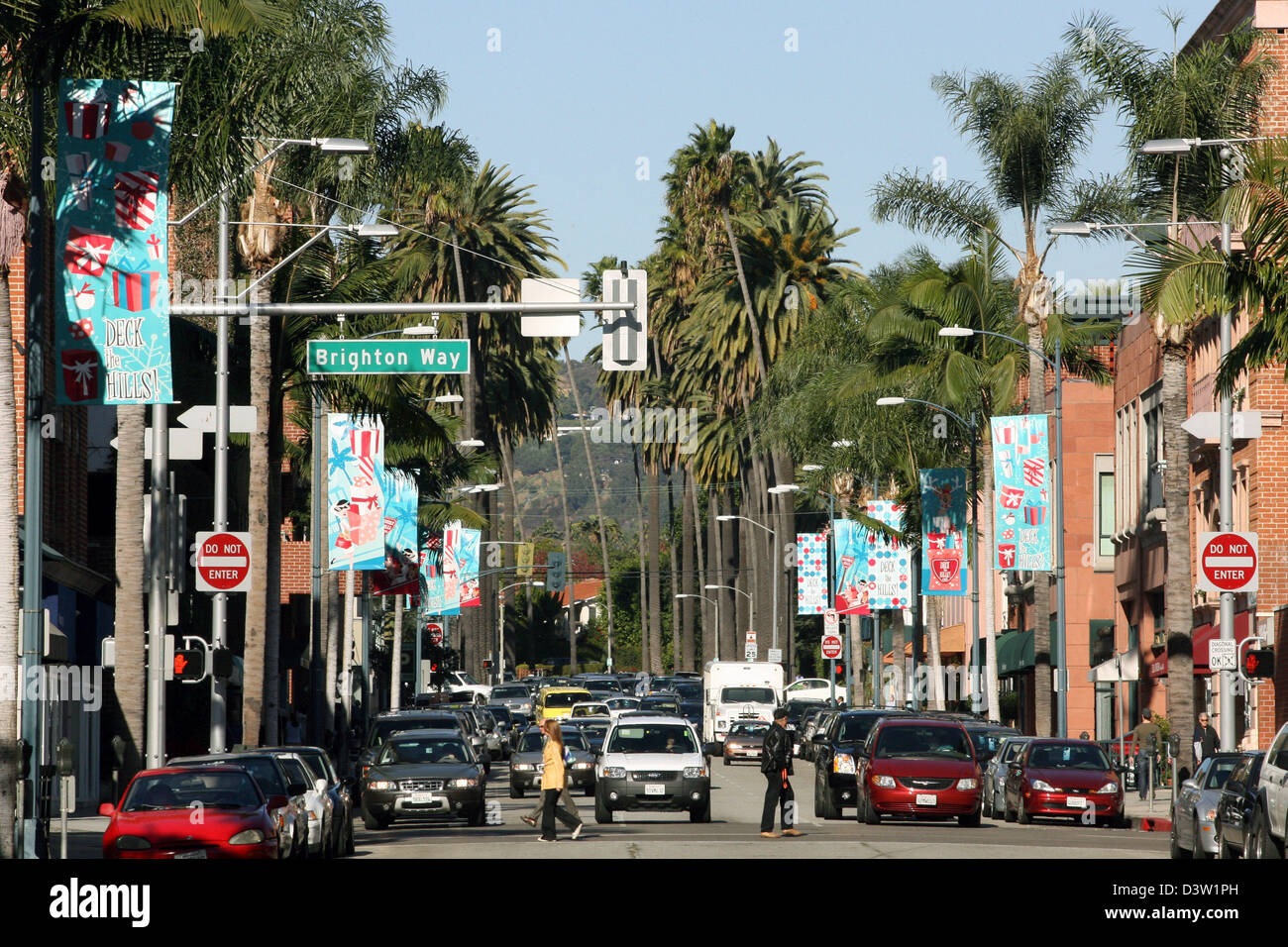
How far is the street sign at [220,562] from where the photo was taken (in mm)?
29922

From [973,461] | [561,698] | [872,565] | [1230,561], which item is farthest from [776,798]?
[561,698]

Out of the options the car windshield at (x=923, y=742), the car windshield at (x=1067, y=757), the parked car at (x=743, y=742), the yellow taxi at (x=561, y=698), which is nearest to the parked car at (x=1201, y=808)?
the car windshield at (x=923, y=742)

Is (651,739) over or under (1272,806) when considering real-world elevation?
under

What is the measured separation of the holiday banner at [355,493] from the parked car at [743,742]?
20122 mm

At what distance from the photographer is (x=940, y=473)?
162ft

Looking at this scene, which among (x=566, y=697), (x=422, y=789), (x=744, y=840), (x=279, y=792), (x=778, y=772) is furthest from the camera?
(x=566, y=697)

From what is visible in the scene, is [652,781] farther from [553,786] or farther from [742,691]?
[742,691]

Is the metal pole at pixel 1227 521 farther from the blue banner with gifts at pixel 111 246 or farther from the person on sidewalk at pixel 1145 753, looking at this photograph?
the blue banner with gifts at pixel 111 246

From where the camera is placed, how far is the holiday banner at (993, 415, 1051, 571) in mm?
41781

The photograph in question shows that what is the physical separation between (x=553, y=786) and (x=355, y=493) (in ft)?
52.7

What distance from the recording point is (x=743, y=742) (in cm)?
5950

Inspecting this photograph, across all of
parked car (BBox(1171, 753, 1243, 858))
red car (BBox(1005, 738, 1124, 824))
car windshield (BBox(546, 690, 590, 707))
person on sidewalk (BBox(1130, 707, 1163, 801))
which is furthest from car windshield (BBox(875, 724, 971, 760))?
car windshield (BBox(546, 690, 590, 707))

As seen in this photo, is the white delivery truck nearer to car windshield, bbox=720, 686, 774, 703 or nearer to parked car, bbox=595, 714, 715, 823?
car windshield, bbox=720, 686, 774, 703

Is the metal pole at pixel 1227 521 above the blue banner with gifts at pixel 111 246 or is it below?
below
